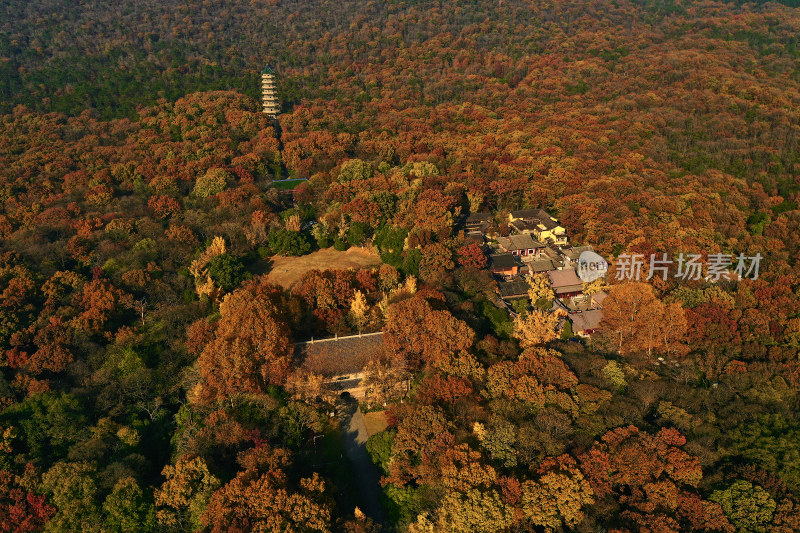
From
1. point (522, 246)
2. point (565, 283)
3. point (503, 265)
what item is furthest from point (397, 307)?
point (522, 246)

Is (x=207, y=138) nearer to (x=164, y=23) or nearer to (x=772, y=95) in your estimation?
(x=164, y=23)

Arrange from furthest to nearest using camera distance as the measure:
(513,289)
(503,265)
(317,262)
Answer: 1. (317,262)
2. (503,265)
3. (513,289)

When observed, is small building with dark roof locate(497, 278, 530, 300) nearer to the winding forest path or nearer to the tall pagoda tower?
the winding forest path

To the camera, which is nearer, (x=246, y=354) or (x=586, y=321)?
(x=246, y=354)

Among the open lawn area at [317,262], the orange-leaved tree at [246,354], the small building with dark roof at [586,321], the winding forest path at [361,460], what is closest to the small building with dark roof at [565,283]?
the small building with dark roof at [586,321]

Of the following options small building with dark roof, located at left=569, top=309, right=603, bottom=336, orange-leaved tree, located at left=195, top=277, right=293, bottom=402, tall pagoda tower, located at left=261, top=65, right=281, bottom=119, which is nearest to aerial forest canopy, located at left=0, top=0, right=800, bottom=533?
orange-leaved tree, located at left=195, top=277, right=293, bottom=402

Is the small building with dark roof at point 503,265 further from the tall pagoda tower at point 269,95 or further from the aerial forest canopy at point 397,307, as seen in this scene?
the tall pagoda tower at point 269,95

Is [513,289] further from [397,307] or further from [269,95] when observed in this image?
[269,95]
